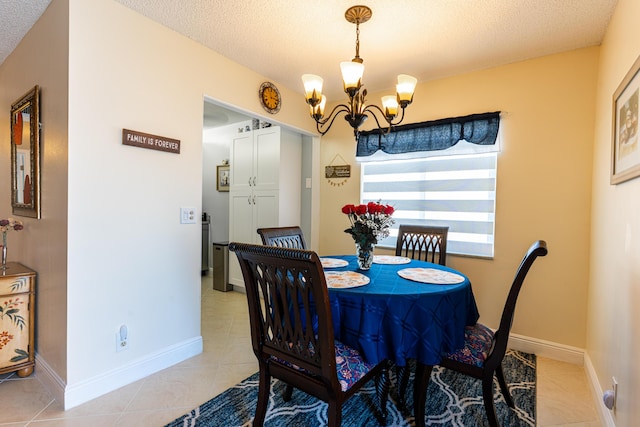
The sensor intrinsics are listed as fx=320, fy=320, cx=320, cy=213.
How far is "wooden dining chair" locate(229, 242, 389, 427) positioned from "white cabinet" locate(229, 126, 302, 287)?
2.16 metres

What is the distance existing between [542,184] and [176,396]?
2.99 m

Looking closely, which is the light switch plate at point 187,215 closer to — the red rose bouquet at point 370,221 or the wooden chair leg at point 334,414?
the red rose bouquet at point 370,221

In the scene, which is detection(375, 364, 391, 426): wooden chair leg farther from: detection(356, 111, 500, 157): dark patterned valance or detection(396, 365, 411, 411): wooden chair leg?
detection(356, 111, 500, 157): dark patterned valance

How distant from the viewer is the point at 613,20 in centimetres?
195

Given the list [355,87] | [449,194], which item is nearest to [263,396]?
[355,87]

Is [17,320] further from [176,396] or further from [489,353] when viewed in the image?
[489,353]

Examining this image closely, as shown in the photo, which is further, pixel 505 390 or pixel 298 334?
pixel 505 390

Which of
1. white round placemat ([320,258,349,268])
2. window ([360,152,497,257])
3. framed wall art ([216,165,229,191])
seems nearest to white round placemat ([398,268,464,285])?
white round placemat ([320,258,349,268])

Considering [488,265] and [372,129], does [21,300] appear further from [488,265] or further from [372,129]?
[488,265]

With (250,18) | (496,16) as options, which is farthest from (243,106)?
(496,16)

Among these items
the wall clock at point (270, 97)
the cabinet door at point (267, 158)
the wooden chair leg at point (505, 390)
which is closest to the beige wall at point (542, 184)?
the wooden chair leg at point (505, 390)

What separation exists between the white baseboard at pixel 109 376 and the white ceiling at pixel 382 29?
7.46 ft

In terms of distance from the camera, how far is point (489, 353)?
160 cm

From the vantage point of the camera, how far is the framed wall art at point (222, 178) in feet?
16.1
